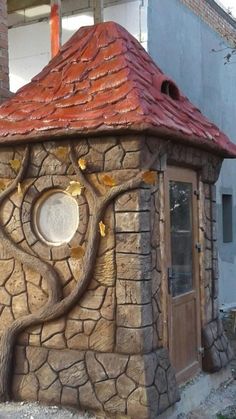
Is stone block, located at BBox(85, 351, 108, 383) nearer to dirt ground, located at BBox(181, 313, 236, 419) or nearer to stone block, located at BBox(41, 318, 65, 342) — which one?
stone block, located at BBox(41, 318, 65, 342)

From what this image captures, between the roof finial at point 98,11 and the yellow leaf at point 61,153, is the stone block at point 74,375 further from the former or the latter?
the roof finial at point 98,11

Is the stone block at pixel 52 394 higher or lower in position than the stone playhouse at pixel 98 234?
lower

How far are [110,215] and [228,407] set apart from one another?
229 centimetres

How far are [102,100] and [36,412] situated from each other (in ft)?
8.64

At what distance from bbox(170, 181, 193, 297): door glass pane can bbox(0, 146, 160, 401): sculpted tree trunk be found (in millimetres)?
764

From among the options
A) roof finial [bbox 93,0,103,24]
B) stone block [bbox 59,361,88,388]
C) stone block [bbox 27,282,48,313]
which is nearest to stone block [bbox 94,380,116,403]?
stone block [bbox 59,361,88,388]

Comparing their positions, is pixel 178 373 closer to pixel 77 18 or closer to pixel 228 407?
pixel 228 407

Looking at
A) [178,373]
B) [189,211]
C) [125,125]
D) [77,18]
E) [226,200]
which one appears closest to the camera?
[125,125]

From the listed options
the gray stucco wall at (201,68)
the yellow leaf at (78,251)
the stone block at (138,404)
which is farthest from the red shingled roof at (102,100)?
the gray stucco wall at (201,68)

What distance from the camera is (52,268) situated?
15.8 ft

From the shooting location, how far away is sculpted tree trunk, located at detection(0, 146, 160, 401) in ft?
15.1

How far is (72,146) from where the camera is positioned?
4711mm

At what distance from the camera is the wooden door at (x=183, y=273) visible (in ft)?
16.6

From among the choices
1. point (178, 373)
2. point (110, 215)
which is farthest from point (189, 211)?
point (178, 373)
